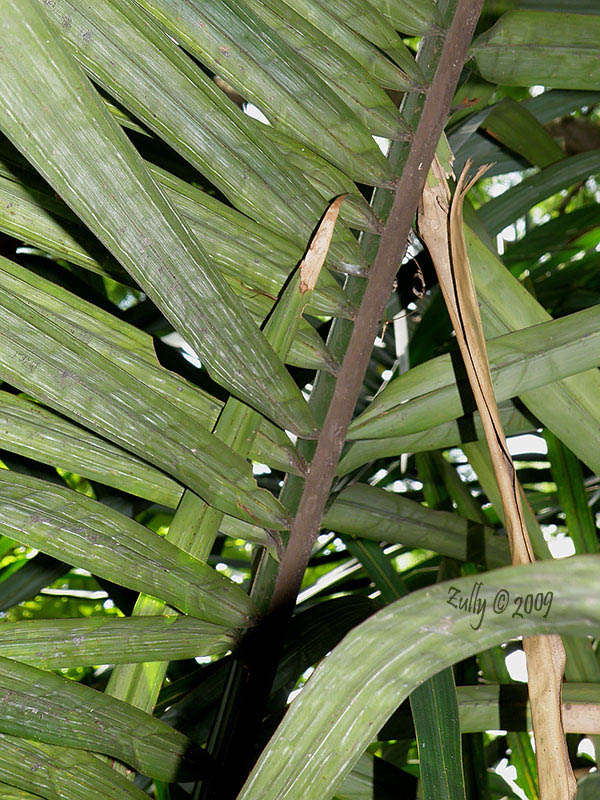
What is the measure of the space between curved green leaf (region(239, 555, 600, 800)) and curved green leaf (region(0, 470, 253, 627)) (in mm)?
147

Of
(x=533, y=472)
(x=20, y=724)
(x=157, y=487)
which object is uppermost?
(x=533, y=472)

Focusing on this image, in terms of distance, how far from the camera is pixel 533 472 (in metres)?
0.87

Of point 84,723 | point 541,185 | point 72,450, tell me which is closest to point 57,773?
point 84,723

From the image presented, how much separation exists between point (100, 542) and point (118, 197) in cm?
15

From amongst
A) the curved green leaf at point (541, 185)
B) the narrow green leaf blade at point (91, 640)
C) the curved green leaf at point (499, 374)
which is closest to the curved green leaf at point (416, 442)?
the curved green leaf at point (499, 374)

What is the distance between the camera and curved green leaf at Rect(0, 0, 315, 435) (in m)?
0.22

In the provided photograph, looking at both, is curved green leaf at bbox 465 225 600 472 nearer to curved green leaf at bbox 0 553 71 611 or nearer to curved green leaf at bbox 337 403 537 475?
curved green leaf at bbox 337 403 537 475

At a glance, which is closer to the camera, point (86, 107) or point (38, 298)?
point (86, 107)

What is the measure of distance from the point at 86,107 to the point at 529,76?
0.29 m

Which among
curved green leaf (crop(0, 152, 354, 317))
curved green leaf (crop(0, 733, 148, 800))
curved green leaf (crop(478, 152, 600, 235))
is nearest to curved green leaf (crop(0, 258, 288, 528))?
curved green leaf (crop(0, 152, 354, 317))

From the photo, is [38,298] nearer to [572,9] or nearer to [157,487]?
[157,487]

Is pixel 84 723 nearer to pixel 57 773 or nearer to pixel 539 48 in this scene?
pixel 57 773

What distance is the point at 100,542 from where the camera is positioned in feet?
1.02

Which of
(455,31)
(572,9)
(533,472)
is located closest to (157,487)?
(455,31)
